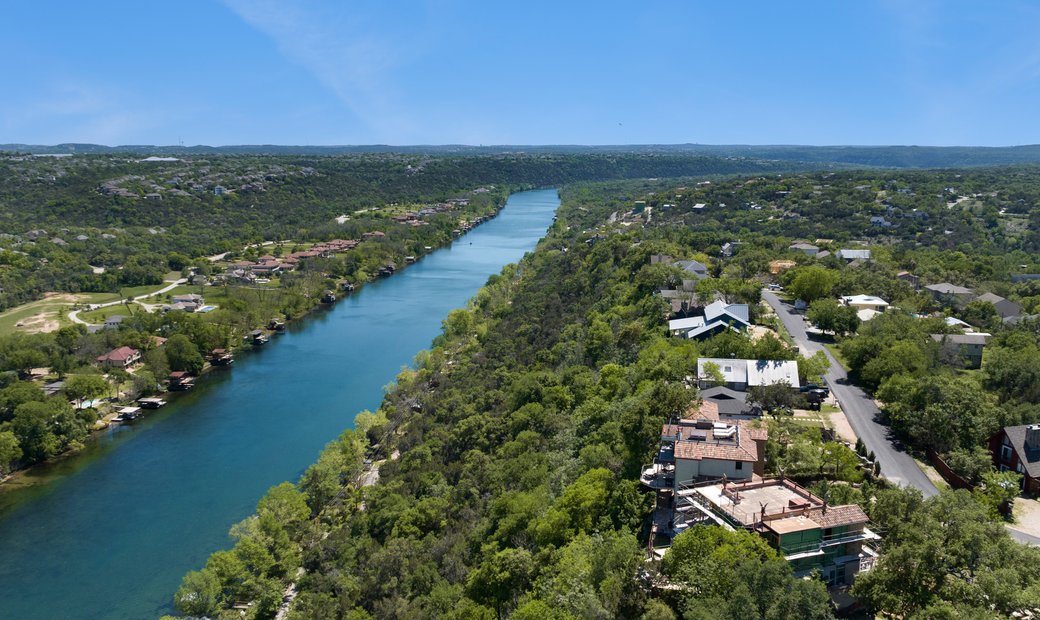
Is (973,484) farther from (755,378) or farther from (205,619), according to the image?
(205,619)

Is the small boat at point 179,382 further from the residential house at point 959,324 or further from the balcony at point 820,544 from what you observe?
the residential house at point 959,324

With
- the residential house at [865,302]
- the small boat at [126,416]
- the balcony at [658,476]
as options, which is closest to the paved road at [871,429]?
the residential house at [865,302]

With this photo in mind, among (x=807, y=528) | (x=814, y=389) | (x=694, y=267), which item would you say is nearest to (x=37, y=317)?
(x=694, y=267)

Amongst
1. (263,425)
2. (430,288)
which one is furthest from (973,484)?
(430,288)

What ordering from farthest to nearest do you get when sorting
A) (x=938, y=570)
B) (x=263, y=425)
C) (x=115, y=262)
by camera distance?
(x=115, y=262) < (x=263, y=425) < (x=938, y=570)

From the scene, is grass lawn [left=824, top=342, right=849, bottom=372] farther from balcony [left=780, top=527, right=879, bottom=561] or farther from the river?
the river

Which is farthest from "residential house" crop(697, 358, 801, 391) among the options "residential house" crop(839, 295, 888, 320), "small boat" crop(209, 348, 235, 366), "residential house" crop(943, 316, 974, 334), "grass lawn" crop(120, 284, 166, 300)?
"grass lawn" crop(120, 284, 166, 300)
